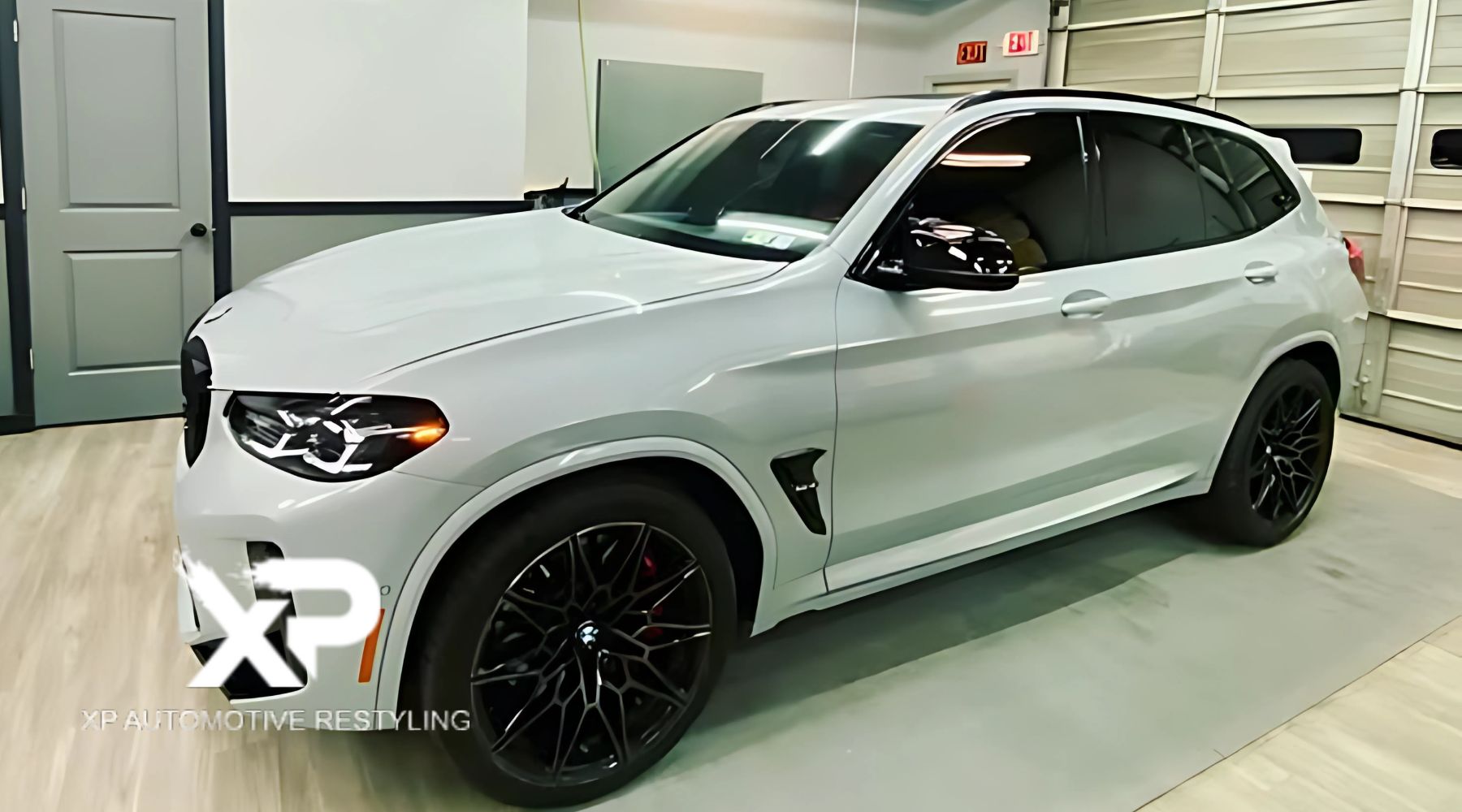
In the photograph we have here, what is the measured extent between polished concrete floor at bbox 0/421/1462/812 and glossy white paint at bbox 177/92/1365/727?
336mm

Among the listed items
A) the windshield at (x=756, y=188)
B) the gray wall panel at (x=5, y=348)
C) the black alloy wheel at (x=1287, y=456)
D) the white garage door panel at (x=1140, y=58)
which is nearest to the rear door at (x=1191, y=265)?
the black alloy wheel at (x=1287, y=456)

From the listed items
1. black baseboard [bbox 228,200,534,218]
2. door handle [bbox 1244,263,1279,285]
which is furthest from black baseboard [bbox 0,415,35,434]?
door handle [bbox 1244,263,1279,285]

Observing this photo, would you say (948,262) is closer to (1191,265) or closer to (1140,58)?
(1191,265)

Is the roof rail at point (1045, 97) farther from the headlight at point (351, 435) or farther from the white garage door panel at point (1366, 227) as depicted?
the white garage door panel at point (1366, 227)

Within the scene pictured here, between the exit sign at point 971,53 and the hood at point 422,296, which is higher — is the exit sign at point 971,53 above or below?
above

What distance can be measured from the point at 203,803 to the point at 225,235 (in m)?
3.40

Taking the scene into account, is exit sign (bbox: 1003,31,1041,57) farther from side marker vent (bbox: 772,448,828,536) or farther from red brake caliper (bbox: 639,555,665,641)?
red brake caliper (bbox: 639,555,665,641)

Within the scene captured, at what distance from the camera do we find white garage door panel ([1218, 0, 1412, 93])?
5285mm

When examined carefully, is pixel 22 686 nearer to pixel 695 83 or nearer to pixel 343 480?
pixel 343 480

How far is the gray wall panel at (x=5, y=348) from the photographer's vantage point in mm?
4480

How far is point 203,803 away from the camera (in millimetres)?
2127

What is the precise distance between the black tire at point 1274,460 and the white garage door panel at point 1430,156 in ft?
7.32

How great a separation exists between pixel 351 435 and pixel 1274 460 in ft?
9.86

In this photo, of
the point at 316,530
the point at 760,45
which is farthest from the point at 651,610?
the point at 760,45
